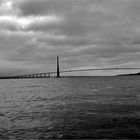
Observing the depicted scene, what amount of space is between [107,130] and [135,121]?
307 cm

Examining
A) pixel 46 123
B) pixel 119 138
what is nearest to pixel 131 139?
pixel 119 138

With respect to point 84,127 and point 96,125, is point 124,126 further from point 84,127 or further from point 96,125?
point 84,127

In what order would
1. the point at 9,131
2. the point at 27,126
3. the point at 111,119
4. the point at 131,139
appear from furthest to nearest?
the point at 111,119 → the point at 27,126 → the point at 9,131 → the point at 131,139

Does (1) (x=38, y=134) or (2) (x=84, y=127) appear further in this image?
(2) (x=84, y=127)

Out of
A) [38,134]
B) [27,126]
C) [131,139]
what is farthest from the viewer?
[27,126]

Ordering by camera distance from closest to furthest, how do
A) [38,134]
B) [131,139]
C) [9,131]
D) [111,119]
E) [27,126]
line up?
[131,139], [38,134], [9,131], [27,126], [111,119]

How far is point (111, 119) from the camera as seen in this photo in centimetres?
1297

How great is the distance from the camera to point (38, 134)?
10117 millimetres

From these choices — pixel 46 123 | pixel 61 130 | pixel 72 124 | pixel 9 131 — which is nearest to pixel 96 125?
pixel 72 124

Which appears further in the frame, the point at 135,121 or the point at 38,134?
the point at 135,121

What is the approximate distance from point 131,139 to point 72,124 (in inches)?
171

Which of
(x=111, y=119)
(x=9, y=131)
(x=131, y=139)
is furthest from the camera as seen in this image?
(x=111, y=119)

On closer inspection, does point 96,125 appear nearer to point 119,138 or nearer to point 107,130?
point 107,130

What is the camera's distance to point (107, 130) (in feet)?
33.9
